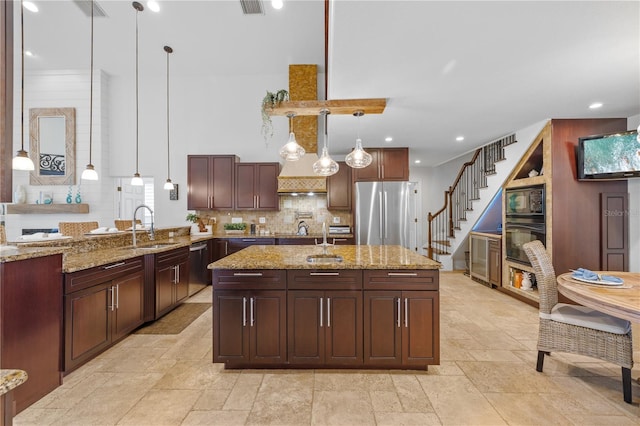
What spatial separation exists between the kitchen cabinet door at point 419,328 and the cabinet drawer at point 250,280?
3.51 ft

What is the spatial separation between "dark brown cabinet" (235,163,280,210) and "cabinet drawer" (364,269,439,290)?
11.2 ft

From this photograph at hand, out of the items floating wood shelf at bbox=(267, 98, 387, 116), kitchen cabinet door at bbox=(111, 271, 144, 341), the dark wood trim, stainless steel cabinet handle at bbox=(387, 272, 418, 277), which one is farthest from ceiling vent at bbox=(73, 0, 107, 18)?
stainless steel cabinet handle at bbox=(387, 272, 418, 277)

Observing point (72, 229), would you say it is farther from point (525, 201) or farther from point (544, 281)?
point (525, 201)

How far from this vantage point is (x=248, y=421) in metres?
1.79

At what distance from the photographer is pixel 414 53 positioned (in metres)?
2.17

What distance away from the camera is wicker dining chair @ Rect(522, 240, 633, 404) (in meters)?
2.00

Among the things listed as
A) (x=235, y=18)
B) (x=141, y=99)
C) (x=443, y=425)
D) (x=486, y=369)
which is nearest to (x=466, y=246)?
(x=486, y=369)

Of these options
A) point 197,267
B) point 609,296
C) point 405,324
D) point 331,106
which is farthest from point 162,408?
point 609,296

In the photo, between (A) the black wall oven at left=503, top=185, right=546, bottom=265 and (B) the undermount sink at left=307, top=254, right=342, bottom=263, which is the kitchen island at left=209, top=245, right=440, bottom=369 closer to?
(B) the undermount sink at left=307, top=254, right=342, bottom=263

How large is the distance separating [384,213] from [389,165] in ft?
3.09

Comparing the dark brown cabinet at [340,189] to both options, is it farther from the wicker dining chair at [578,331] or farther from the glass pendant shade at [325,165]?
the wicker dining chair at [578,331]

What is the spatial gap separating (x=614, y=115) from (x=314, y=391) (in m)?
4.93

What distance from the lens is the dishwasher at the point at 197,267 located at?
4.45 m

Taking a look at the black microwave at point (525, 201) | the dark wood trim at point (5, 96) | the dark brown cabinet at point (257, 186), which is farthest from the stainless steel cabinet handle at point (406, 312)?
the dark brown cabinet at point (257, 186)
